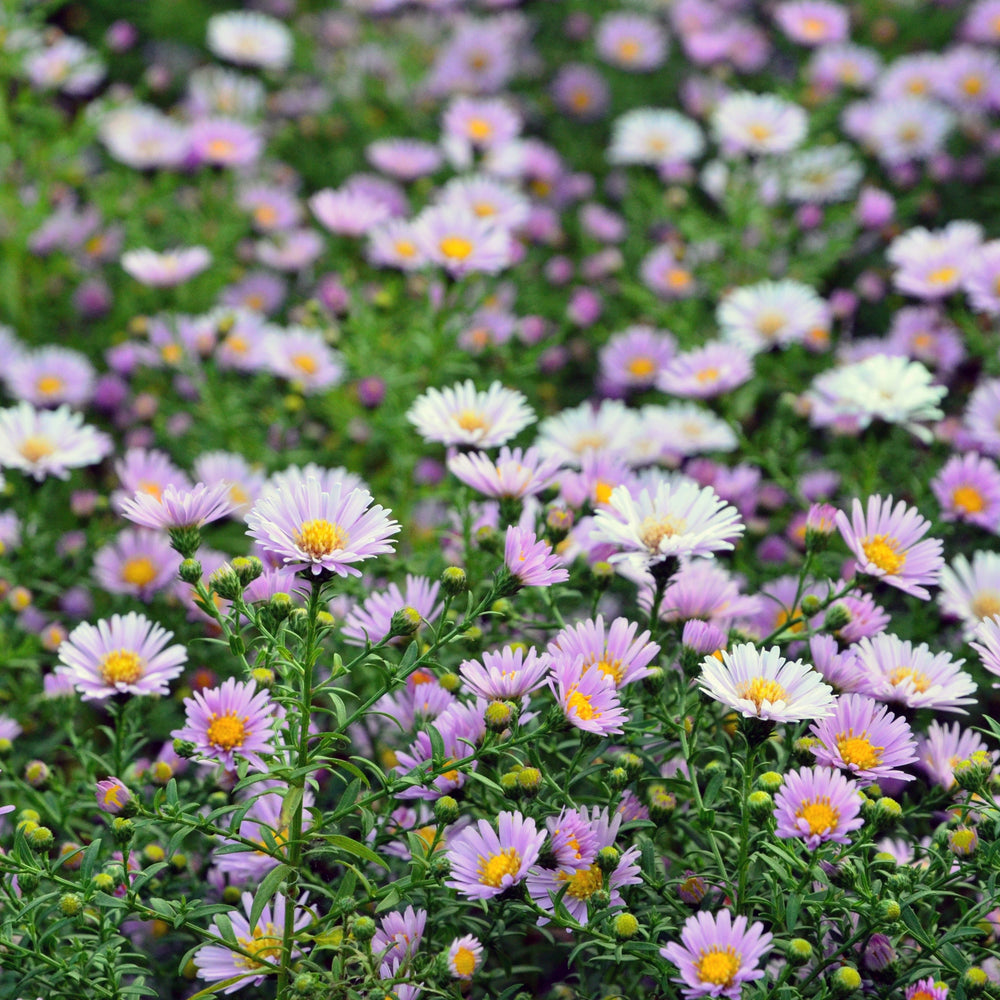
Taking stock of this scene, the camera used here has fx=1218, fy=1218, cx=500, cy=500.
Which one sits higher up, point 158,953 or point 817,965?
point 158,953

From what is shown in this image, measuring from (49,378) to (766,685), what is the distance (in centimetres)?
219

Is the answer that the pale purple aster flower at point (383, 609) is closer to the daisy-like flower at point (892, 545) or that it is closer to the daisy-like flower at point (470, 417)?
the daisy-like flower at point (470, 417)

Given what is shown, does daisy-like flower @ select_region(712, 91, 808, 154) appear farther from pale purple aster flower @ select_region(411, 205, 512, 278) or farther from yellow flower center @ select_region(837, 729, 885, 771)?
yellow flower center @ select_region(837, 729, 885, 771)

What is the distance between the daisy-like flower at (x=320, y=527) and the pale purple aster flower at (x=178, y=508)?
8cm

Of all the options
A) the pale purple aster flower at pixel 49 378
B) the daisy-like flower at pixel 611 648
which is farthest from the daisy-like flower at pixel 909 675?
the pale purple aster flower at pixel 49 378

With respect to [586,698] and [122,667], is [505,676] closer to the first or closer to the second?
[586,698]

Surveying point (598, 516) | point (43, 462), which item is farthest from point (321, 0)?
point (598, 516)

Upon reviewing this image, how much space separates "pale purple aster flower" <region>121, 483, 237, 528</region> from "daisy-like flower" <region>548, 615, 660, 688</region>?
53cm

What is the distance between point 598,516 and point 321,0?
4.12 meters

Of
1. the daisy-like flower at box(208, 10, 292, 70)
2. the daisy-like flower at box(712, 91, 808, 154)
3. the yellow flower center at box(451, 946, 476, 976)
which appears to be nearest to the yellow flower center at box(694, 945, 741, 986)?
the yellow flower center at box(451, 946, 476, 976)

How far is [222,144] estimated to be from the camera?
367 cm

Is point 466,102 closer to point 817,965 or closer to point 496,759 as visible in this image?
point 496,759

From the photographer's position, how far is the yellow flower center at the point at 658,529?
1844mm

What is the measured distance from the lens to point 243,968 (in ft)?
5.65
